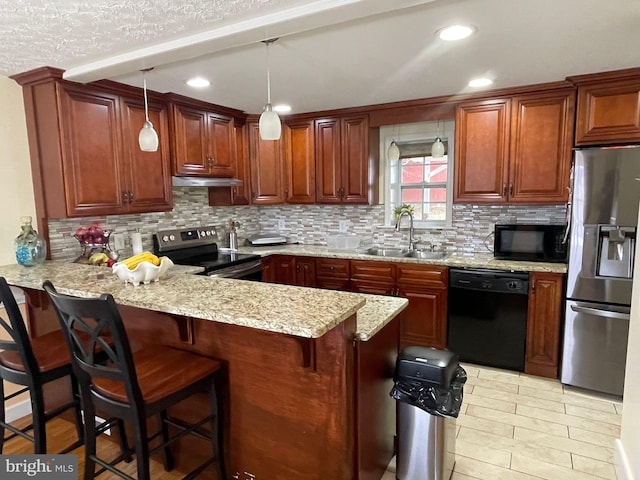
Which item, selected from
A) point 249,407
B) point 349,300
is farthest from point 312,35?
point 249,407

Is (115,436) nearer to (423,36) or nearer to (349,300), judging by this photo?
(349,300)

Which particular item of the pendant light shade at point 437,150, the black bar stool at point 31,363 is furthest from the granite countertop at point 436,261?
the black bar stool at point 31,363

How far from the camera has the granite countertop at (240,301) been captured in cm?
138

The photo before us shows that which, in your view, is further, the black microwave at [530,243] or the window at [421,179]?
the window at [421,179]

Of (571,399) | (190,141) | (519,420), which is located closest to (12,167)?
(190,141)

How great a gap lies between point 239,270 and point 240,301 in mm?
1863

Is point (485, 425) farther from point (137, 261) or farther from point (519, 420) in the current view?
point (137, 261)

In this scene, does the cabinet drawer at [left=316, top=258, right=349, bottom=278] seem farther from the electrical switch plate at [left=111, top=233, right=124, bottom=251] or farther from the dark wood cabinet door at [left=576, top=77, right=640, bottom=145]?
the dark wood cabinet door at [left=576, top=77, right=640, bottom=145]

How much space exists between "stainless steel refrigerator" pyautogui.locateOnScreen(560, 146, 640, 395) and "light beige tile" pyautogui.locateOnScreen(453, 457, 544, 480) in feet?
4.01

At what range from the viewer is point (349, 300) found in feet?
5.25

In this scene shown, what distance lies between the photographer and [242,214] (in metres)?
4.52

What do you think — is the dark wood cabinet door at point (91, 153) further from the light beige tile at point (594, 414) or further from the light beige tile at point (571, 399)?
the light beige tile at point (594, 414)

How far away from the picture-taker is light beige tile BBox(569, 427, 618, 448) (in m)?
2.29

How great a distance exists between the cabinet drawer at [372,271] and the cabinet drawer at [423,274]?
8 cm
